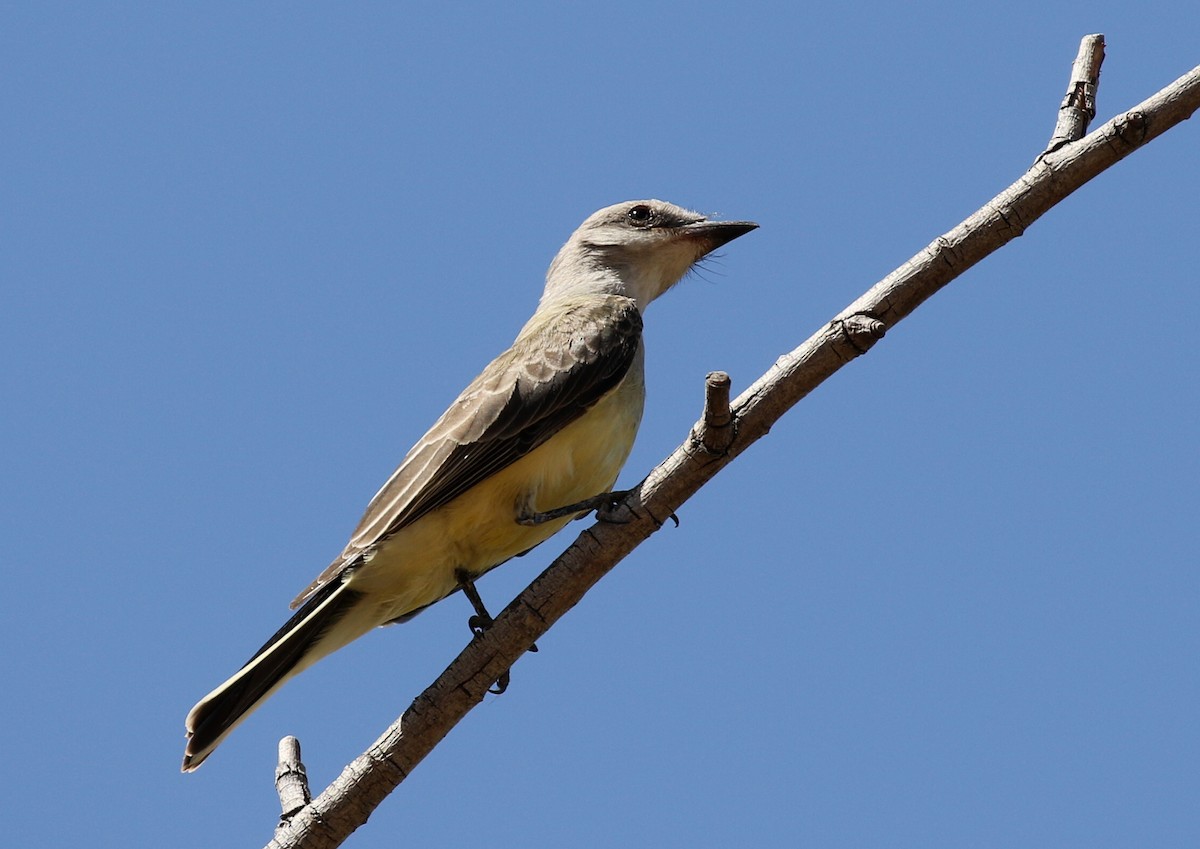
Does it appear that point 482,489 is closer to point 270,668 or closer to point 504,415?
point 504,415

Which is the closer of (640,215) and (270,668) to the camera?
(270,668)

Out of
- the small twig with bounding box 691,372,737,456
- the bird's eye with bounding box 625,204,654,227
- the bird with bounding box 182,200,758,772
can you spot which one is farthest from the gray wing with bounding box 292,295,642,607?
the small twig with bounding box 691,372,737,456

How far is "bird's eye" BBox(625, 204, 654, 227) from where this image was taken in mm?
8938

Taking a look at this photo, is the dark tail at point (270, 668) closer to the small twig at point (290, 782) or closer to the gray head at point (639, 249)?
the small twig at point (290, 782)

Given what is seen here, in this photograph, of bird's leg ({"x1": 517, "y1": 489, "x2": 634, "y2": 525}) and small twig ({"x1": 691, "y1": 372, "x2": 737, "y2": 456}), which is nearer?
small twig ({"x1": 691, "y1": 372, "x2": 737, "y2": 456})

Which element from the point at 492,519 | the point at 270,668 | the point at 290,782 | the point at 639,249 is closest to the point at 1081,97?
the point at 492,519

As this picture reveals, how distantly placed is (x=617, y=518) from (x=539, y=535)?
5.64ft

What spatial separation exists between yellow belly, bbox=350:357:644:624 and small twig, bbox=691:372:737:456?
177cm

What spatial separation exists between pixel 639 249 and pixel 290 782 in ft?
14.0

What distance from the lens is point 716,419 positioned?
4.89m

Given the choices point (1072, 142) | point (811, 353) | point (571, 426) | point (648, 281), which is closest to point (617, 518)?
point (811, 353)

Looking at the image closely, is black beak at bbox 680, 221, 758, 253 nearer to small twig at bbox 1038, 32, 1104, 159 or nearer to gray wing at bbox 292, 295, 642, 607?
gray wing at bbox 292, 295, 642, 607

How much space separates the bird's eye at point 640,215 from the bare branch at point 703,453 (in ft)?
13.2

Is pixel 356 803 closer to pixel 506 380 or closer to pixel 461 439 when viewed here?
pixel 461 439
